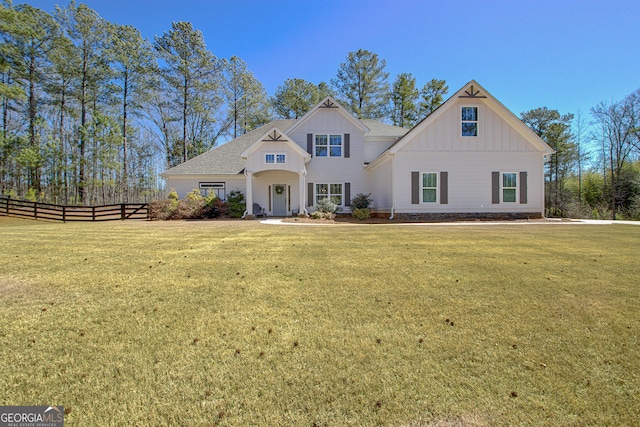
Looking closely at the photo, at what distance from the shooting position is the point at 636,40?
17078 mm

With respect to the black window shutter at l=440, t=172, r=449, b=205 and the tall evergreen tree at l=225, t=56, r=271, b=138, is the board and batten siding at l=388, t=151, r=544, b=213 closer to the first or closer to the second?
the black window shutter at l=440, t=172, r=449, b=205

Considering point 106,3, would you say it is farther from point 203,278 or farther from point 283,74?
point 203,278

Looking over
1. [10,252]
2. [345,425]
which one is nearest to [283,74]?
[10,252]

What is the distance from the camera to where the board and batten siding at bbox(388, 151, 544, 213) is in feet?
55.7

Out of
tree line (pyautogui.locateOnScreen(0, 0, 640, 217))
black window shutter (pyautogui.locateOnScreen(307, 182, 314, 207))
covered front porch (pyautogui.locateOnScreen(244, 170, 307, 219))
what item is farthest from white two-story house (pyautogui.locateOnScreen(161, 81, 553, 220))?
tree line (pyautogui.locateOnScreen(0, 0, 640, 217))

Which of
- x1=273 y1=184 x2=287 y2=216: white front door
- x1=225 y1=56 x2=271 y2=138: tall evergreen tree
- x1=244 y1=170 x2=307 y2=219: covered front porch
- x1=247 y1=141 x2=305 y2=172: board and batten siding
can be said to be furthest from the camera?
x1=225 y1=56 x2=271 y2=138: tall evergreen tree

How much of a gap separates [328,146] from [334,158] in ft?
3.04

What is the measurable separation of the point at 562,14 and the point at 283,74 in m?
27.0

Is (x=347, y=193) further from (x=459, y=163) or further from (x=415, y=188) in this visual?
(x=459, y=163)

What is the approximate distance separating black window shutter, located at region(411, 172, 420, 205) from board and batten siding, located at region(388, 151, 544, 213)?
0.12 meters

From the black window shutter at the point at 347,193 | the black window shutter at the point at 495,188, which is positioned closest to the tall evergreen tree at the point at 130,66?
the black window shutter at the point at 347,193

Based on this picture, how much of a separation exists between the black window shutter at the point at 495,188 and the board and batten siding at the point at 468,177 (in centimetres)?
12

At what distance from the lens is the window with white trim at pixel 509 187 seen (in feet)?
57.1

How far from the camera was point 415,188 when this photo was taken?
17.0 m
